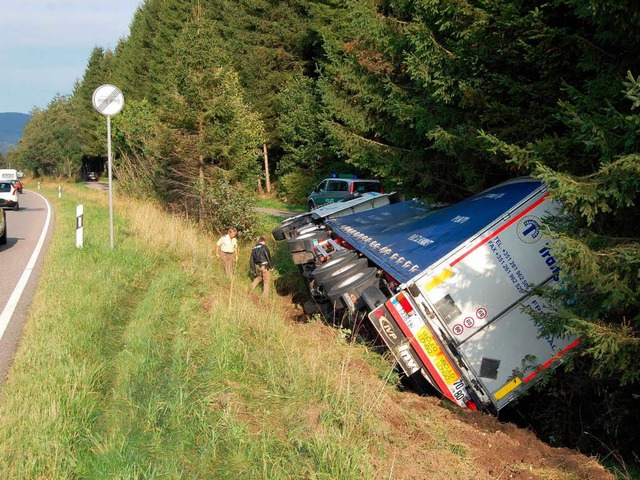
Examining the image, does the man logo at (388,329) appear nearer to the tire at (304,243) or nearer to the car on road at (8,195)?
the tire at (304,243)

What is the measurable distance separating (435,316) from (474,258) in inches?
31.1

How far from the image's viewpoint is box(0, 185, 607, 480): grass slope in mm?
4539

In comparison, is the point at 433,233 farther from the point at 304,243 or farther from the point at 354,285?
the point at 304,243

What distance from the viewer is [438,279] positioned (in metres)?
7.12

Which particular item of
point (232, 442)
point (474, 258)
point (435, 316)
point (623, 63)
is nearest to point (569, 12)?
point (623, 63)

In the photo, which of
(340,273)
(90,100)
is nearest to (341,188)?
(340,273)

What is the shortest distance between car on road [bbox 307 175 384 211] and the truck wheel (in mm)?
17835

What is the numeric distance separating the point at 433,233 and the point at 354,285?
1.28 metres

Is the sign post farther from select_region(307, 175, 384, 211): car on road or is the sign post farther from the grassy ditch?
select_region(307, 175, 384, 211): car on road

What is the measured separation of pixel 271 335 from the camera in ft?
24.6

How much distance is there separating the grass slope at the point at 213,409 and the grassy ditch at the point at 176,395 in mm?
15

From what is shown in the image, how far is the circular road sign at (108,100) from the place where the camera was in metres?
12.8

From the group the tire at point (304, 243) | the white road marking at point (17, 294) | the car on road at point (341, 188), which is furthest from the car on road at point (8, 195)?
the tire at point (304, 243)

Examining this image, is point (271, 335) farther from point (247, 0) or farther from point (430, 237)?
point (247, 0)
